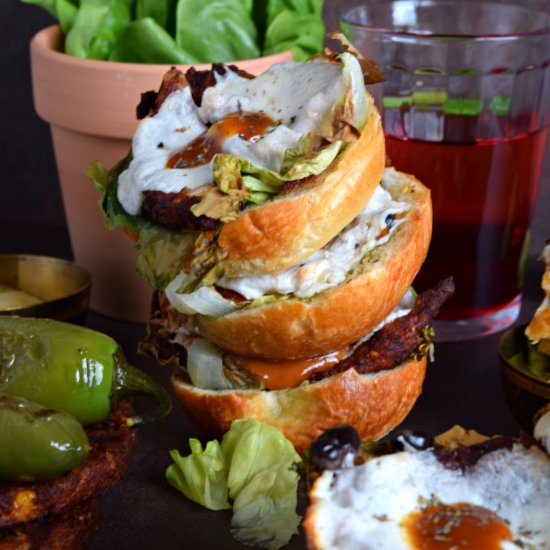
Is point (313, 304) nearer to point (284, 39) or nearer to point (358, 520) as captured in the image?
point (358, 520)

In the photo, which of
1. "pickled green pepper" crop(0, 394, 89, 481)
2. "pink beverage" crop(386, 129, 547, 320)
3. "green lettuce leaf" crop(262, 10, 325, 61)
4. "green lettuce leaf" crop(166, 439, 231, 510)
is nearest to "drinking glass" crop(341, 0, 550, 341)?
"pink beverage" crop(386, 129, 547, 320)

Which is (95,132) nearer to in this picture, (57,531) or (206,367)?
(206,367)

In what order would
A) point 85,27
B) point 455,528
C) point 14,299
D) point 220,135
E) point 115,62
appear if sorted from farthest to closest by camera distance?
1. point 85,27
2. point 115,62
3. point 14,299
4. point 220,135
5. point 455,528

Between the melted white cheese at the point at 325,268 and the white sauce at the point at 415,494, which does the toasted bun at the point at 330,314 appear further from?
the white sauce at the point at 415,494

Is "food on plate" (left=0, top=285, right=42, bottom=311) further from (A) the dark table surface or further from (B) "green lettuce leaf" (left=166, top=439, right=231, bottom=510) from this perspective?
(B) "green lettuce leaf" (left=166, top=439, right=231, bottom=510)

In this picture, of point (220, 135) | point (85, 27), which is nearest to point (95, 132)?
point (85, 27)

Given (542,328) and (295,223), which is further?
(542,328)

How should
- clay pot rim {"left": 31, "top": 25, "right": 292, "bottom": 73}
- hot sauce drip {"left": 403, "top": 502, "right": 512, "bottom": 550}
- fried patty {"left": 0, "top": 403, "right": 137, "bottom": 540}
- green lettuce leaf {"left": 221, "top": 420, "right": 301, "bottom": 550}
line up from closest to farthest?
hot sauce drip {"left": 403, "top": 502, "right": 512, "bottom": 550}
fried patty {"left": 0, "top": 403, "right": 137, "bottom": 540}
green lettuce leaf {"left": 221, "top": 420, "right": 301, "bottom": 550}
clay pot rim {"left": 31, "top": 25, "right": 292, "bottom": 73}
